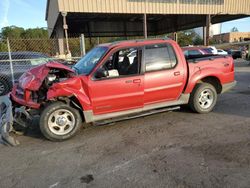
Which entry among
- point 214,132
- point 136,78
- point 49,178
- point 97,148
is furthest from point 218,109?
point 49,178

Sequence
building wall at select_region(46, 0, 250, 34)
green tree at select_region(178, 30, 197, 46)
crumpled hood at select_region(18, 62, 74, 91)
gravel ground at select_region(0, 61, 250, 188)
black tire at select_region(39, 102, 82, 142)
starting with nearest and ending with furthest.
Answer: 1. gravel ground at select_region(0, 61, 250, 188)
2. black tire at select_region(39, 102, 82, 142)
3. crumpled hood at select_region(18, 62, 74, 91)
4. building wall at select_region(46, 0, 250, 34)
5. green tree at select_region(178, 30, 197, 46)

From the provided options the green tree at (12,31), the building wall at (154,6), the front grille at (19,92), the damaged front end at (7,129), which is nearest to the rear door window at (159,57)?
the front grille at (19,92)

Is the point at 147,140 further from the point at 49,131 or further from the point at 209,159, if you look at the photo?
the point at 49,131

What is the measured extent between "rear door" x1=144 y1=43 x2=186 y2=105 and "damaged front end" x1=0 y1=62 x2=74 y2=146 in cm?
159

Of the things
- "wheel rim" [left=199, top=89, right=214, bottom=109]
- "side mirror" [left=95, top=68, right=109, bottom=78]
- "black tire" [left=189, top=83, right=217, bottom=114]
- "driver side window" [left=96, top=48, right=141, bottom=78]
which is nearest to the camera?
"side mirror" [left=95, top=68, right=109, bottom=78]

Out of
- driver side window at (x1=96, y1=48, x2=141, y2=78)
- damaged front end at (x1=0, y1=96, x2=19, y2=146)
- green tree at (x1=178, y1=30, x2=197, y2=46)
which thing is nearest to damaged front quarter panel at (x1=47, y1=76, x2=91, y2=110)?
driver side window at (x1=96, y1=48, x2=141, y2=78)

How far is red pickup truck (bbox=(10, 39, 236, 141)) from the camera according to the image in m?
4.73

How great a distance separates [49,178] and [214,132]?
3078 millimetres

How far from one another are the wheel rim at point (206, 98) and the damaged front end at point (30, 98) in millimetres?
3087

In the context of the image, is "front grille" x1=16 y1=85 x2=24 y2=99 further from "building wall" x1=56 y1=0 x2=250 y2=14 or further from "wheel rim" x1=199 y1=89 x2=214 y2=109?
"building wall" x1=56 y1=0 x2=250 y2=14

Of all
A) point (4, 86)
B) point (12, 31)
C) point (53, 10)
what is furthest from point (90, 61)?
point (12, 31)

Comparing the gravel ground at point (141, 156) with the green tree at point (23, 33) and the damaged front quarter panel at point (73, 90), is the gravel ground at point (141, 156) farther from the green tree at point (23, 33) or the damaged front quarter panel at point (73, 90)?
the green tree at point (23, 33)

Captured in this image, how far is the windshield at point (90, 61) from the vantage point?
5.07 m

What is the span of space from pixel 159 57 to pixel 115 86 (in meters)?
1.21
